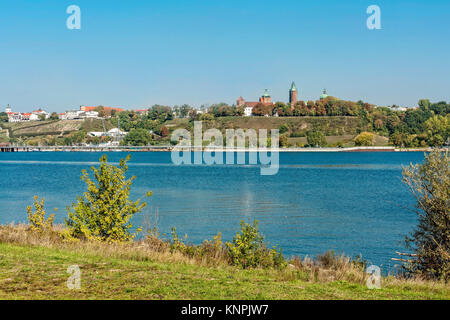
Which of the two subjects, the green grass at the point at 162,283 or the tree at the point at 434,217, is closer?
the green grass at the point at 162,283

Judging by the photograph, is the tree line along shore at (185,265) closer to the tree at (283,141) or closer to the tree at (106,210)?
the tree at (106,210)

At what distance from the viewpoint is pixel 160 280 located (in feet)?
34.4

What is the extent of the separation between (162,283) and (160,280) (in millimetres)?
307

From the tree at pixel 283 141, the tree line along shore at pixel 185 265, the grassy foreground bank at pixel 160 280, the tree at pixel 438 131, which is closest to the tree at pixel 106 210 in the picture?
the tree line along shore at pixel 185 265

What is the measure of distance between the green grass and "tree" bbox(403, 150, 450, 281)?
2625 mm

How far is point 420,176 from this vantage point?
583 inches

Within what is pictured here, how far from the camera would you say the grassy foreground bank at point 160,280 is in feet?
31.0

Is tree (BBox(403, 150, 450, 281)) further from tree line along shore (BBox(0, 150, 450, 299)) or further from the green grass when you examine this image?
the green grass

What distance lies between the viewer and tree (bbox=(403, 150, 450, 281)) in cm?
1372

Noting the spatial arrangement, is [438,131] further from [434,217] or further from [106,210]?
[106,210]

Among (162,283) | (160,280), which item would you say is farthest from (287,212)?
(162,283)

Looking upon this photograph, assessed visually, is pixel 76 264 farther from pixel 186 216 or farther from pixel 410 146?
pixel 410 146

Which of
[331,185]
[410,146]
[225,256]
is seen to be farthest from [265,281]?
[410,146]
